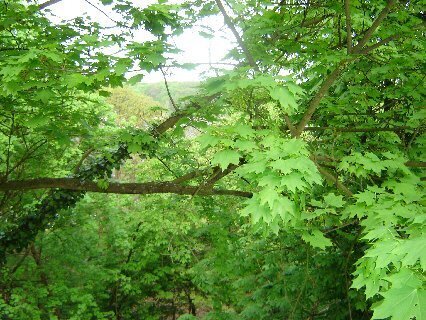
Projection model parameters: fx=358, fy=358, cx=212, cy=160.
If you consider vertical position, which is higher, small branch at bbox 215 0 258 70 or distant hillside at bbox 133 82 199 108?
distant hillside at bbox 133 82 199 108

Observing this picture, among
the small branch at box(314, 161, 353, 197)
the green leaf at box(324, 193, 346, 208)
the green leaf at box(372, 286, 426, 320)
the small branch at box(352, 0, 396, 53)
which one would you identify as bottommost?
the green leaf at box(372, 286, 426, 320)

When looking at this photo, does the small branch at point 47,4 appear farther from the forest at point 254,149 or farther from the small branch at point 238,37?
the small branch at point 238,37

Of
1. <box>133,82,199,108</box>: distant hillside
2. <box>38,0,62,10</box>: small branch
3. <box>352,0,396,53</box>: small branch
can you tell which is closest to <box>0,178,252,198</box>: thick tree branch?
<box>133,82,199,108</box>: distant hillside

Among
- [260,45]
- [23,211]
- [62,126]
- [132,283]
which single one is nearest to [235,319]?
[132,283]

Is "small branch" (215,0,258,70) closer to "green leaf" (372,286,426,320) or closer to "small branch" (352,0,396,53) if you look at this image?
"small branch" (352,0,396,53)

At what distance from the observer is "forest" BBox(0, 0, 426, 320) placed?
216cm

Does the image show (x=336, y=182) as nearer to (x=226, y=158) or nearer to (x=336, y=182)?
(x=336, y=182)

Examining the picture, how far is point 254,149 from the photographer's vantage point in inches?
91.5

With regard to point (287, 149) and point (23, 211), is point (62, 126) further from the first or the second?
point (23, 211)

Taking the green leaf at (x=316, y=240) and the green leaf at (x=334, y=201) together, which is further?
the green leaf at (x=334, y=201)

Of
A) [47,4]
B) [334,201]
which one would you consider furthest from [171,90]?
[334,201]

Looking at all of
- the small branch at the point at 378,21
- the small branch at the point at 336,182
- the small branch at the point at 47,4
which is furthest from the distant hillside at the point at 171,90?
the small branch at the point at 378,21

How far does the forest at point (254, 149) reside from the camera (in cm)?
216

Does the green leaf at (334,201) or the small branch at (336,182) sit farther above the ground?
the small branch at (336,182)
